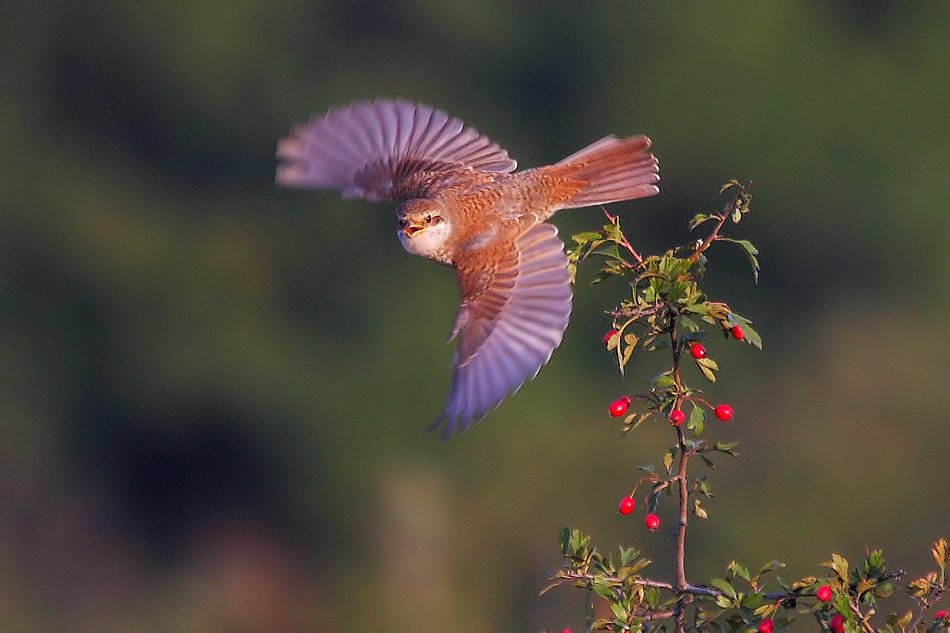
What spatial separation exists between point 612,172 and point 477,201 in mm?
445

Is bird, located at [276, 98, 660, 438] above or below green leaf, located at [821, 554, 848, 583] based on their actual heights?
above

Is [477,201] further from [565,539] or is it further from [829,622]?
[829,622]

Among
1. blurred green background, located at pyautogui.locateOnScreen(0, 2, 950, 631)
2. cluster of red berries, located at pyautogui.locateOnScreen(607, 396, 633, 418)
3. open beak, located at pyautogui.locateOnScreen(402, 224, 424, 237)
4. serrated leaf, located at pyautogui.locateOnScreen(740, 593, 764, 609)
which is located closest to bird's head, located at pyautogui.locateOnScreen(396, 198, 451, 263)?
open beak, located at pyautogui.locateOnScreen(402, 224, 424, 237)

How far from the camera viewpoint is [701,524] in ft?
36.7

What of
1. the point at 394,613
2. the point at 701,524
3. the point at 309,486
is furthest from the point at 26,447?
the point at 701,524

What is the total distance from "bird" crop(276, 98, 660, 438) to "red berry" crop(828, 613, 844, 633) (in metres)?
1.18

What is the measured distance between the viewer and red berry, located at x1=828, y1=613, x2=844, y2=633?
3451 millimetres

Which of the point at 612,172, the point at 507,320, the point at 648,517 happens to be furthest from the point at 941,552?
the point at 612,172

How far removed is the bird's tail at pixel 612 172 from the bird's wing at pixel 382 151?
436mm

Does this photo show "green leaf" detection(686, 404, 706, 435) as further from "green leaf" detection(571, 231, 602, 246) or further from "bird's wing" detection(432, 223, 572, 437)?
"bird's wing" detection(432, 223, 572, 437)

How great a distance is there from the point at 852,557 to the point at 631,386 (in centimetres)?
222

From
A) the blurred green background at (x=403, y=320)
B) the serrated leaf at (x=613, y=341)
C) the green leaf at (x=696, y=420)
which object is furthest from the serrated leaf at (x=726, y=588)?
the blurred green background at (x=403, y=320)

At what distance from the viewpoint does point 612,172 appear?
5.47 meters

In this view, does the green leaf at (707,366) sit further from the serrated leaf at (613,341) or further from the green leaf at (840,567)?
the green leaf at (840,567)
